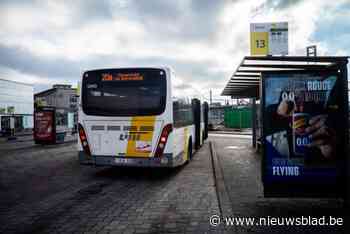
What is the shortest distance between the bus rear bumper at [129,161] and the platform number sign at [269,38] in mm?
9030

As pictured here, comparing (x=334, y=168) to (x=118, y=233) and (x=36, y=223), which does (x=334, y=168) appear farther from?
(x=36, y=223)

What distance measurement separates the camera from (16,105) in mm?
40031

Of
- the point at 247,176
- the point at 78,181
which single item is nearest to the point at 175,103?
the point at 247,176

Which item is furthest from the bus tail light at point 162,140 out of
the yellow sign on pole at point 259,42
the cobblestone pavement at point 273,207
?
the yellow sign on pole at point 259,42

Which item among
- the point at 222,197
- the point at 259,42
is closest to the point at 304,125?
the point at 222,197

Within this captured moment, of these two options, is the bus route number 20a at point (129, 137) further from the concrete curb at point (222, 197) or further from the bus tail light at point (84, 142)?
the concrete curb at point (222, 197)

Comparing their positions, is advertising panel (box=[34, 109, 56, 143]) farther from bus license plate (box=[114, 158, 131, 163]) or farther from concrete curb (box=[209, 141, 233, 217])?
concrete curb (box=[209, 141, 233, 217])

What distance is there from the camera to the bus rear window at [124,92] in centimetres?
747

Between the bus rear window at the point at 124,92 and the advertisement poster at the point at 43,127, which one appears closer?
the bus rear window at the point at 124,92

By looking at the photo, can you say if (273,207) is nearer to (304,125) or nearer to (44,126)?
(304,125)

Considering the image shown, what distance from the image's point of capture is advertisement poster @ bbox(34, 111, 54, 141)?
1811cm

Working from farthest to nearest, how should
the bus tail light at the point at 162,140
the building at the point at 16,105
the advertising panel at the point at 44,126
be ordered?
the building at the point at 16,105
the advertising panel at the point at 44,126
the bus tail light at the point at 162,140

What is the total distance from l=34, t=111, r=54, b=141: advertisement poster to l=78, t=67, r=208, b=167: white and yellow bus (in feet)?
37.9

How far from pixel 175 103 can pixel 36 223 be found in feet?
14.9
